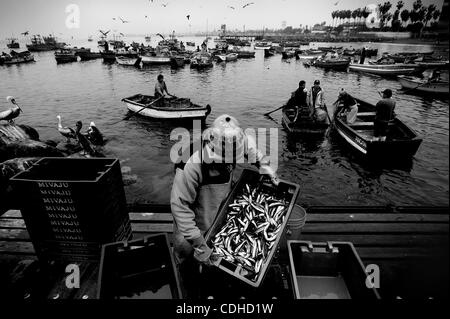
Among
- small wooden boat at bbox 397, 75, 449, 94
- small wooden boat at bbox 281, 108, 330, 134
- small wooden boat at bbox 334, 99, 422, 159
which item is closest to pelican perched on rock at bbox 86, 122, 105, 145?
small wooden boat at bbox 281, 108, 330, 134

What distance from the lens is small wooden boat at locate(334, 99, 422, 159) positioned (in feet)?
34.9

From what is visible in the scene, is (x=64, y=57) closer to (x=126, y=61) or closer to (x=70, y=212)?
(x=126, y=61)

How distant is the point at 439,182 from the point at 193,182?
12039 mm

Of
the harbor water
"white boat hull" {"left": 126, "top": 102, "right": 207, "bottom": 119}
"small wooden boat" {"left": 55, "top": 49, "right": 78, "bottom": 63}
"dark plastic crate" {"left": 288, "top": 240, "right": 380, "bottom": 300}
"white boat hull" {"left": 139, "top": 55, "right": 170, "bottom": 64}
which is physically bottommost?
the harbor water

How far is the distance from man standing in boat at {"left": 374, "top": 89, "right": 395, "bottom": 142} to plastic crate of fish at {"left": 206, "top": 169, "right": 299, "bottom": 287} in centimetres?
894

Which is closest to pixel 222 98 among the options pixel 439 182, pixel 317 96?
pixel 317 96

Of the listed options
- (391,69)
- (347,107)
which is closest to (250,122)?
(347,107)

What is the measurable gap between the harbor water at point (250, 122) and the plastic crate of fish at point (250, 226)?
2.03m

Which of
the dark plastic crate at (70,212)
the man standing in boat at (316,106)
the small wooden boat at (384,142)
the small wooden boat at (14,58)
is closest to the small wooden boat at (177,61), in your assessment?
the small wooden boat at (14,58)

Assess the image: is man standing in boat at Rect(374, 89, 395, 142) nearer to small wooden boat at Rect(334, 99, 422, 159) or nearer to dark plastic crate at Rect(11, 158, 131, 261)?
small wooden boat at Rect(334, 99, 422, 159)

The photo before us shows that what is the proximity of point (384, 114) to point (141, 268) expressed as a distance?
11063mm

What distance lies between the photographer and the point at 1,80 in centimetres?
3762

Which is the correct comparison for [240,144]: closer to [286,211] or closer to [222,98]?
[286,211]

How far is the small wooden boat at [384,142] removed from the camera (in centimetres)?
1064
